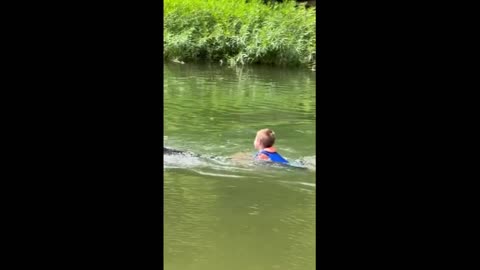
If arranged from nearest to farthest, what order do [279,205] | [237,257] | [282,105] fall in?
[237,257]
[279,205]
[282,105]

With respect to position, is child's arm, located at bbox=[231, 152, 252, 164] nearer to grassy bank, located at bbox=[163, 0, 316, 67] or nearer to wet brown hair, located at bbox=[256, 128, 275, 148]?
wet brown hair, located at bbox=[256, 128, 275, 148]

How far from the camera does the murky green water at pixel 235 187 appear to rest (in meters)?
4.04

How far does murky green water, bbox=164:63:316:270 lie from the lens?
13.3 ft

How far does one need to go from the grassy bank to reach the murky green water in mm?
6433

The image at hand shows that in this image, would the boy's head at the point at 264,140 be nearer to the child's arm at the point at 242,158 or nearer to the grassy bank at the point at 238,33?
the child's arm at the point at 242,158

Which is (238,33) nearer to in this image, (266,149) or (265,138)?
(265,138)

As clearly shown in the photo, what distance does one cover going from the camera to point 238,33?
783 inches

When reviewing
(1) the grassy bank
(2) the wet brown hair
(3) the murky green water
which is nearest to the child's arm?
(3) the murky green water

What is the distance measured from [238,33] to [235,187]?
1449 centimetres

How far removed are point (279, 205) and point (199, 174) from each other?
46.1 inches
